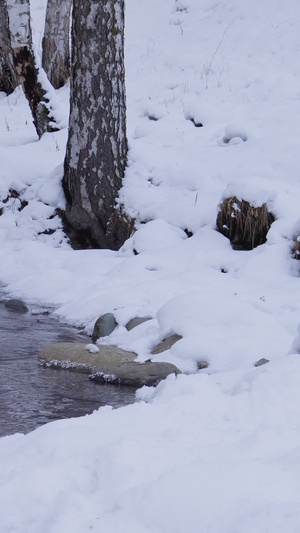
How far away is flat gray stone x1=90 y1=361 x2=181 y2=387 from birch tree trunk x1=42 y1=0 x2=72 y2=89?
8.86 meters

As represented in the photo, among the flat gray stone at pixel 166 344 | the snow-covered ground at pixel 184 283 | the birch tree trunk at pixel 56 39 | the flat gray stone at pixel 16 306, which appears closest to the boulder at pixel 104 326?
the snow-covered ground at pixel 184 283

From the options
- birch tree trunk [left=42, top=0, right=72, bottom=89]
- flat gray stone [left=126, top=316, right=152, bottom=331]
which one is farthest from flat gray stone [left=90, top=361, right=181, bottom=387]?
birch tree trunk [left=42, top=0, right=72, bottom=89]

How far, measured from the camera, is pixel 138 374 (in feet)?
15.6

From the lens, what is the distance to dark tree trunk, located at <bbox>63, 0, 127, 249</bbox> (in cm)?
777

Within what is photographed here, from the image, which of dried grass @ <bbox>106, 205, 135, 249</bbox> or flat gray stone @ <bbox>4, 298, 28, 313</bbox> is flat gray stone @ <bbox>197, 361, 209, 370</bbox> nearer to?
flat gray stone @ <bbox>4, 298, 28, 313</bbox>

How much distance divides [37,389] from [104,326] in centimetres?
123

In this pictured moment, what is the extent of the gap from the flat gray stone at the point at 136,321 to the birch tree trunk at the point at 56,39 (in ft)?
26.2

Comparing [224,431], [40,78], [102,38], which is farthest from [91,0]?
[224,431]

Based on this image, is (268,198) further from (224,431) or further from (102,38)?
(224,431)

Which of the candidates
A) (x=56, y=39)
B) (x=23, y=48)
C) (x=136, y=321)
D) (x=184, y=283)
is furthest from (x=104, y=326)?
(x=56, y=39)

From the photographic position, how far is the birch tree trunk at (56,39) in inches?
493

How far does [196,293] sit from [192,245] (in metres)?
1.79

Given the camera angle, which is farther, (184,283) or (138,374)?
(184,283)

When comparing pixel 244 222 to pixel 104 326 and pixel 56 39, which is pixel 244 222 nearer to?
pixel 104 326
